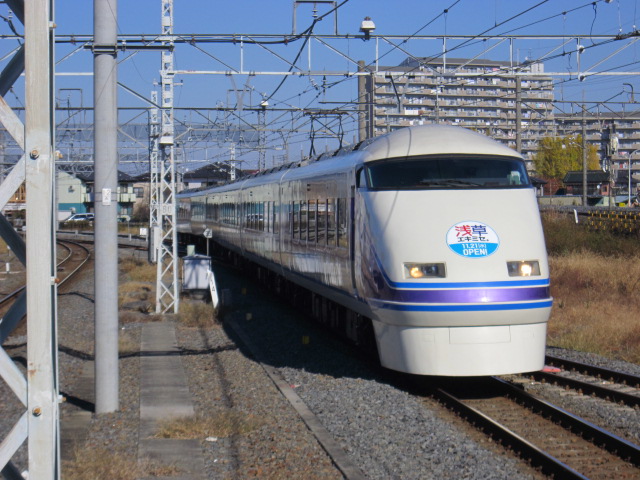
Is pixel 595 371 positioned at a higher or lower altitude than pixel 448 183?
lower

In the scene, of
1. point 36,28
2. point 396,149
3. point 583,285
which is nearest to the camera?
point 36,28

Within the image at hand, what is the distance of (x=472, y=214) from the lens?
9344 mm

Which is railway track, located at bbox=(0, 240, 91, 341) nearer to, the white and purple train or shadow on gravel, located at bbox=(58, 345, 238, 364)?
shadow on gravel, located at bbox=(58, 345, 238, 364)

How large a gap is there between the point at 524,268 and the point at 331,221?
353cm

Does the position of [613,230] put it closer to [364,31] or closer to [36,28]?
[364,31]

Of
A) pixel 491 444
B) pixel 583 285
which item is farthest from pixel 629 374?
pixel 583 285

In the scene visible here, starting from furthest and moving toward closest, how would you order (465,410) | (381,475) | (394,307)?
(394,307) → (465,410) → (381,475)

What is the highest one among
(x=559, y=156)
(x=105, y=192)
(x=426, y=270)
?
(x=559, y=156)

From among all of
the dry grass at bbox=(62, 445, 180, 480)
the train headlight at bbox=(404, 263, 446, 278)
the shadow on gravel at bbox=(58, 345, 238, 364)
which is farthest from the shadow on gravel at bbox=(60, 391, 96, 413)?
the train headlight at bbox=(404, 263, 446, 278)

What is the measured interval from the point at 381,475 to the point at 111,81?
16.6 feet

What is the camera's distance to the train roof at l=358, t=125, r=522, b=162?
390 inches

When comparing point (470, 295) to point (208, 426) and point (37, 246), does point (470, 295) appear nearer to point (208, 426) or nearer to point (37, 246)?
point (208, 426)

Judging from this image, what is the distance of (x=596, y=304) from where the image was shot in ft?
56.8

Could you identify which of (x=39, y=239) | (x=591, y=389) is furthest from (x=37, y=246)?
(x=591, y=389)
